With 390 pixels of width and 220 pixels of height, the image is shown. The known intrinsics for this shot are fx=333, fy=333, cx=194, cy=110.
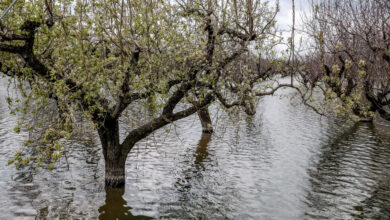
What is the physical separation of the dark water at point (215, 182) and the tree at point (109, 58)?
1.53 m

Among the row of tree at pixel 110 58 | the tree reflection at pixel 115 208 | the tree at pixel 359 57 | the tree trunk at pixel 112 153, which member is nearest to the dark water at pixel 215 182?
the tree reflection at pixel 115 208

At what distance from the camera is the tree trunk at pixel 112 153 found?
12.1m

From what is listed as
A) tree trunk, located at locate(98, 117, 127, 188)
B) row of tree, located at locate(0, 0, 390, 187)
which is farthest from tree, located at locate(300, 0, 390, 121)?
tree trunk, located at locate(98, 117, 127, 188)

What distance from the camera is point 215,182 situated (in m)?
14.2

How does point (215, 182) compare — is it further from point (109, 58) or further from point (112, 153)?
point (109, 58)

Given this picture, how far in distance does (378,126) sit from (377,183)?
1637cm

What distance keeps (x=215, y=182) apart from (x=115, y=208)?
4.57 metres

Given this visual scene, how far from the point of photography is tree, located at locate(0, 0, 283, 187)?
9758 mm

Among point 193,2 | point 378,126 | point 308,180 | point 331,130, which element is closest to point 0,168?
point 193,2

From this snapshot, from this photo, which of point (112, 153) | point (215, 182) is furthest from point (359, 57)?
point (112, 153)

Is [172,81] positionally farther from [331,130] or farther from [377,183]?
[331,130]

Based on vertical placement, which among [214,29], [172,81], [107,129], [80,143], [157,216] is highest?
[214,29]

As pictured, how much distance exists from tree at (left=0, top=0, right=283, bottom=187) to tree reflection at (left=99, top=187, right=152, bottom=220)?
52 cm

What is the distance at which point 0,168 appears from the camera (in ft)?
47.3
